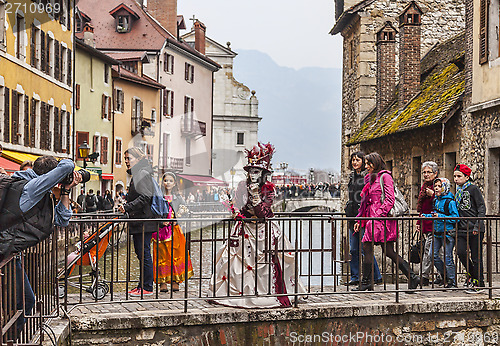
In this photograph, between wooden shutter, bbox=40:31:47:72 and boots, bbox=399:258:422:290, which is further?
wooden shutter, bbox=40:31:47:72

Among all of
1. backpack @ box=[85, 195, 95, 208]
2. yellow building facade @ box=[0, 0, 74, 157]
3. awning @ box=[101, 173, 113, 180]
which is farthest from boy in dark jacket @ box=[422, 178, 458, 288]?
awning @ box=[101, 173, 113, 180]

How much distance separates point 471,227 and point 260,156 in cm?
314

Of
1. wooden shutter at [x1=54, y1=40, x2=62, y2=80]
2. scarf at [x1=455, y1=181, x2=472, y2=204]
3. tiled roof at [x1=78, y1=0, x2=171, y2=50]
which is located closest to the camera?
scarf at [x1=455, y1=181, x2=472, y2=204]

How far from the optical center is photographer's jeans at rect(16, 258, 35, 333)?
623cm

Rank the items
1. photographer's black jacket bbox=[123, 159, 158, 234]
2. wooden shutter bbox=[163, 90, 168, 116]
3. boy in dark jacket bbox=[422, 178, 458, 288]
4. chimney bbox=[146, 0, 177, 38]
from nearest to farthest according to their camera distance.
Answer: photographer's black jacket bbox=[123, 159, 158, 234]
boy in dark jacket bbox=[422, 178, 458, 288]
wooden shutter bbox=[163, 90, 168, 116]
chimney bbox=[146, 0, 177, 38]

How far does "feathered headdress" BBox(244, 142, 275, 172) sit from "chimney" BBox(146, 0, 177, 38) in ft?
158

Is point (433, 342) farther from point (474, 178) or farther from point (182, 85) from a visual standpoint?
point (182, 85)

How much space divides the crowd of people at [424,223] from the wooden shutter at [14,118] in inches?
749

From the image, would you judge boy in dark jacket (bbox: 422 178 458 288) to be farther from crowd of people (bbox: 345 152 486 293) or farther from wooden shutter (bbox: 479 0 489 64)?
wooden shutter (bbox: 479 0 489 64)

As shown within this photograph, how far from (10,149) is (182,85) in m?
31.7

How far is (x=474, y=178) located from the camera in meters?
17.3

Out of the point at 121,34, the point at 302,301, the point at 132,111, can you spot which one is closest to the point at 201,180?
the point at 132,111

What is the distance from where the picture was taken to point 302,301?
341 inches

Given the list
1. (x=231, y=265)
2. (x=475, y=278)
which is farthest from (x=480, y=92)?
(x=231, y=265)
